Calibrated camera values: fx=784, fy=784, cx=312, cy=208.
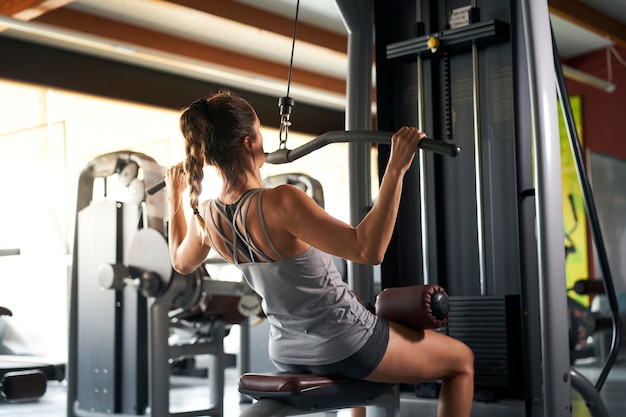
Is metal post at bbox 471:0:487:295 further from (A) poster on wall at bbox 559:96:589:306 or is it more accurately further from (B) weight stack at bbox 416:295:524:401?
(A) poster on wall at bbox 559:96:589:306

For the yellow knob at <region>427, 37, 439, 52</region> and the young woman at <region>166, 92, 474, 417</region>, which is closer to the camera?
the young woman at <region>166, 92, 474, 417</region>

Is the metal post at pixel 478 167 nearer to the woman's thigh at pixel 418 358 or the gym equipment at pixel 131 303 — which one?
the woman's thigh at pixel 418 358

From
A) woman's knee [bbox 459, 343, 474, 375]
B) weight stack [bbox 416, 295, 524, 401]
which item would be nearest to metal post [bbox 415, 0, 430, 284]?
weight stack [bbox 416, 295, 524, 401]

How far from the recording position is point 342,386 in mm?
2043

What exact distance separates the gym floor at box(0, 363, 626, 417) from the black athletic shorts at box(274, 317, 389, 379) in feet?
2.86

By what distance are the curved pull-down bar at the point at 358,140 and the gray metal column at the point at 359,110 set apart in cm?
84

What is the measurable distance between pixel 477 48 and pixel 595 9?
5.10 meters

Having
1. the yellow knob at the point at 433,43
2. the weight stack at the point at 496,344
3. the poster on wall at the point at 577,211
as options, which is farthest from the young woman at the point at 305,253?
the poster on wall at the point at 577,211

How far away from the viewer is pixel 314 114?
9.84m

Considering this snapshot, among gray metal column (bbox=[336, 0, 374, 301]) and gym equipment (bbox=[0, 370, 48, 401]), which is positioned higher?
gray metal column (bbox=[336, 0, 374, 301])

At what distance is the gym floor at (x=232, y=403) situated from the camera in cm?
279

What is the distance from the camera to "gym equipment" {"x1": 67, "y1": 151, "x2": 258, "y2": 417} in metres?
3.93

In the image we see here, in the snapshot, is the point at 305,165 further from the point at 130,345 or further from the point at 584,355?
the point at 130,345

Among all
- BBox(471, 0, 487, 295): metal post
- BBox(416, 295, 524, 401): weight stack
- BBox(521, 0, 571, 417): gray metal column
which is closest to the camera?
BBox(521, 0, 571, 417): gray metal column
